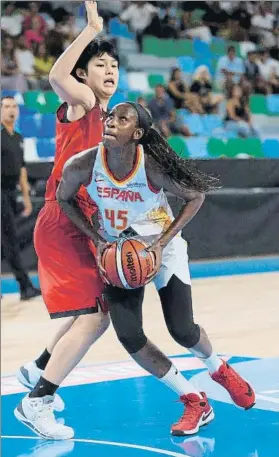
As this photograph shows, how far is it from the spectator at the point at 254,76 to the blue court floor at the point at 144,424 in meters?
7.37

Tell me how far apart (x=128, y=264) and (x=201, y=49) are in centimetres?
900

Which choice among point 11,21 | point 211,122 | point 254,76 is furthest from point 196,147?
point 11,21

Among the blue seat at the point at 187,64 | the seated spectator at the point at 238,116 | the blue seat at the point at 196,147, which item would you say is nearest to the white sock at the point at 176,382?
the blue seat at the point at 196,147

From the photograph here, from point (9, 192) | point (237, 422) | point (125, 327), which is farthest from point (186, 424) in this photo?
point (9, 192)

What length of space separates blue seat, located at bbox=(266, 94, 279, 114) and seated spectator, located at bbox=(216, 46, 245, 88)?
56 centimetres

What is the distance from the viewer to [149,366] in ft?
12.3

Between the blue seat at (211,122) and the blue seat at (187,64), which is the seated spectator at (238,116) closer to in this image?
the blue seat at (211,122)

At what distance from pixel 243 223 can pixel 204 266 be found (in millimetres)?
643

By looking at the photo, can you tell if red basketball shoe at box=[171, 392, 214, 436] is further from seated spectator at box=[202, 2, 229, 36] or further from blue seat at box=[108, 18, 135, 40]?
blue seat at box=[108, 18, 135, 40]

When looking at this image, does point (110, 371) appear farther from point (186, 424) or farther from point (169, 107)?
point (169, 107)

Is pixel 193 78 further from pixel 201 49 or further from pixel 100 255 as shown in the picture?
pixel 100 255

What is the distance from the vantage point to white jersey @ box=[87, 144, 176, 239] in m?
3.56

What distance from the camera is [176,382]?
379 centimetres

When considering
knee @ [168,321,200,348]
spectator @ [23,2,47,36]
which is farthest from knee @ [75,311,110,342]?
spectator @ [23,2,47,36]
